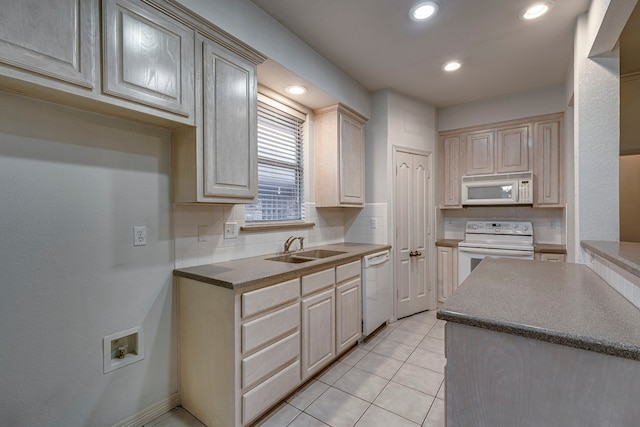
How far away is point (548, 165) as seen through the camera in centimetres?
333

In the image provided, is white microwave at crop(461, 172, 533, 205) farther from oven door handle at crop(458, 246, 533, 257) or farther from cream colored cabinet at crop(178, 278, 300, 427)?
cream colored cabinet at crop(178, 278, 300, 427)

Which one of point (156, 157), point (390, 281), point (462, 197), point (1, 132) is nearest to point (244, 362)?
point (156, 157)

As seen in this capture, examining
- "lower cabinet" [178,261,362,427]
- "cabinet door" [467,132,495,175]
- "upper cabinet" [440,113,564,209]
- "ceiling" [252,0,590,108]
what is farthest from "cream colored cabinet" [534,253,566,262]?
"lower cabinet" [178,261,362,427]

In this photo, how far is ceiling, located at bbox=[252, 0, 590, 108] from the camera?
2.00 m

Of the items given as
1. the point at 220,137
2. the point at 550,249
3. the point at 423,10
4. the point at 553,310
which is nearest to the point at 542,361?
the point at 553,310

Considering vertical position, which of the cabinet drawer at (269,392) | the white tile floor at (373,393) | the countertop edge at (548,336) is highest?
the countertop edge at (548,336)

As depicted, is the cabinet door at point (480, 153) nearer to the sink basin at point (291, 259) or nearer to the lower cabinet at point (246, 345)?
the sink basin at point (291, 259)

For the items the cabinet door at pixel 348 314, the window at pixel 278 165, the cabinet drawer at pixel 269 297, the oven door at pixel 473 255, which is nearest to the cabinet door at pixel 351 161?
the window at pixel 278 165

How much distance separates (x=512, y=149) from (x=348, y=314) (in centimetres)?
Result: 283

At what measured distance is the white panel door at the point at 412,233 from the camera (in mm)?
3375

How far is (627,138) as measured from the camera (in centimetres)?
288

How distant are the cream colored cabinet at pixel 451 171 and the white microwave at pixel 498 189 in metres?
0.14

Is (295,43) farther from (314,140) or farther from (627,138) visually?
(627,138)

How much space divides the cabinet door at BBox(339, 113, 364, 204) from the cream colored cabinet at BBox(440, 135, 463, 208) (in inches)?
53.1
